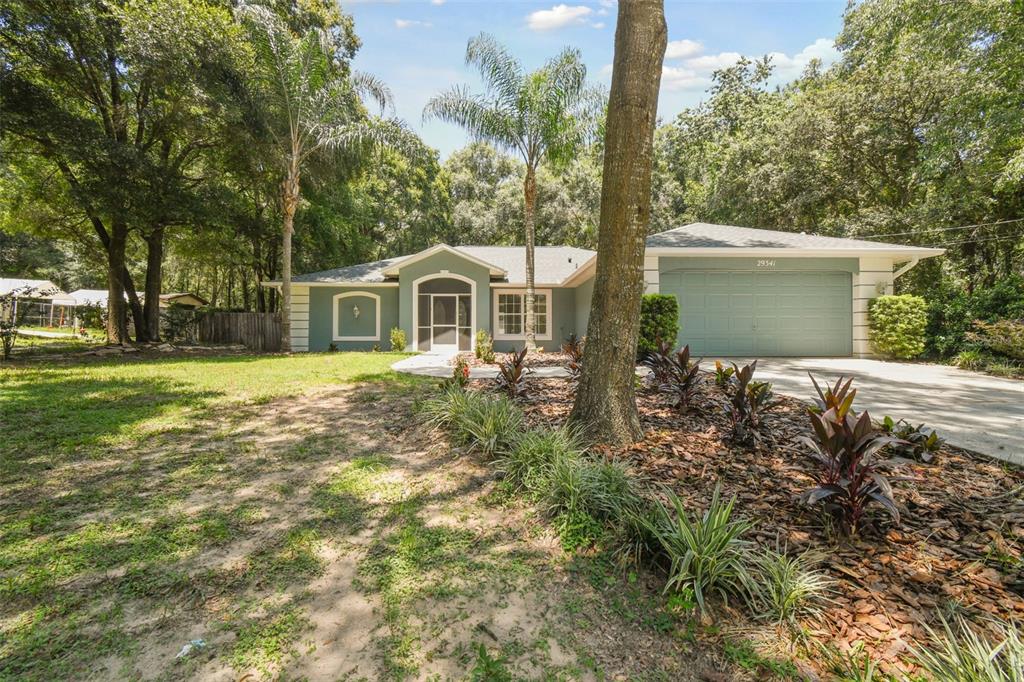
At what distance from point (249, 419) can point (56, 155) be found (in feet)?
39.9

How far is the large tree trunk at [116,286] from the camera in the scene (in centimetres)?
1421

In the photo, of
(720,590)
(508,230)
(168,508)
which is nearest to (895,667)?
(720,590)

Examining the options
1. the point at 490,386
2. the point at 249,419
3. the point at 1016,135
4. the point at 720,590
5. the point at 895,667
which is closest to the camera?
the point at 895,667

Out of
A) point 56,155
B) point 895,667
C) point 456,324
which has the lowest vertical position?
point 895,667

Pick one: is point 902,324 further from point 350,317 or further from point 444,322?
point 350,317

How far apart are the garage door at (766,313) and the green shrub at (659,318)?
5.22 feet

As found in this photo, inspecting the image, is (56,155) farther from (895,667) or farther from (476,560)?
(895,667)

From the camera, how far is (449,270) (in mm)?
15062

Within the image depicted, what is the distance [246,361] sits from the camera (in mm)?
11070

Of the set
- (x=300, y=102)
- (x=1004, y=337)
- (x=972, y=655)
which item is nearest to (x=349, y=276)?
(x=300, y=102)

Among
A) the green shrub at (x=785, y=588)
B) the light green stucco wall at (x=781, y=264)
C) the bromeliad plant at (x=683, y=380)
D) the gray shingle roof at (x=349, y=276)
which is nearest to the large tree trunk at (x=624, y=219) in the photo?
the bromeliad plant at (x=683, y=380)

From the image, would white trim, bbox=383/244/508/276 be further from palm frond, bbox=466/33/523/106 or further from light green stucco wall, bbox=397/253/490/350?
palm frond, bbox=466/33/523/106

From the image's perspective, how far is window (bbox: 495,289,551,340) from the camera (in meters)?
15.9

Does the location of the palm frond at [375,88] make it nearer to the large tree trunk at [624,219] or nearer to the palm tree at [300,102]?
the palm tree at [300,102]
